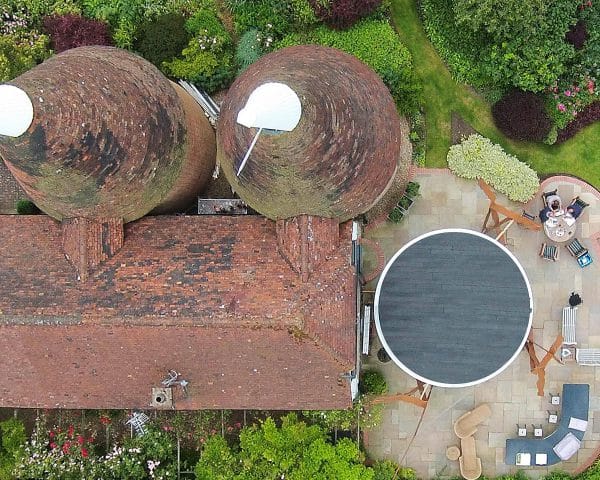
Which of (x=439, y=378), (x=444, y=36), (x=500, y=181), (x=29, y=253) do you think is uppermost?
(x=444, y=36)

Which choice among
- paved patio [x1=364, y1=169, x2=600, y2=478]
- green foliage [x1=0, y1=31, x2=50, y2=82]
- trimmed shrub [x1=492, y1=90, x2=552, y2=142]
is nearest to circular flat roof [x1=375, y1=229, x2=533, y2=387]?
paved patio [x1=364, y1=169, x2=600, y2=478]

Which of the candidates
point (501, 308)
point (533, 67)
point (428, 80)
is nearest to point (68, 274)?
point (501, 308)

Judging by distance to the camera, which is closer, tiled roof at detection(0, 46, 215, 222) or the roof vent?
tiled roof at detection(0, 46, 215, 222)

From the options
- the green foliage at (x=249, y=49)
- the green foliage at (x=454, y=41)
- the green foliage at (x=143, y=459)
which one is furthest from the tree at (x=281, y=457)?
the green foliage at (x=454, y=41)

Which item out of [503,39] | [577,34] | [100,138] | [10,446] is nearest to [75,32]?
[100,138]

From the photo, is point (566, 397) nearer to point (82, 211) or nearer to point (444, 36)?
point (444, 36)

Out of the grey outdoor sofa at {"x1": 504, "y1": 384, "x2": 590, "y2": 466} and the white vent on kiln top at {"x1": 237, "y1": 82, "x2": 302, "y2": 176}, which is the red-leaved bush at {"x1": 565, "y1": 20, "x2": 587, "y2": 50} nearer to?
the grey outdoor sofa at {"x1": 504, "y1": 384, "x2": 590, "y2": 466}
